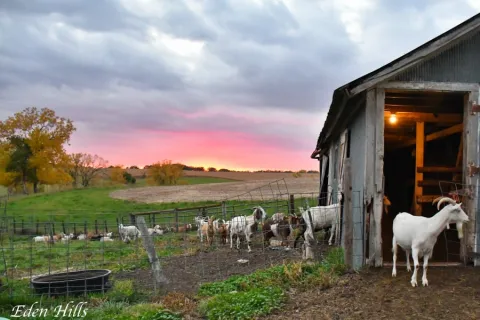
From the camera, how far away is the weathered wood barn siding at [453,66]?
8.88m

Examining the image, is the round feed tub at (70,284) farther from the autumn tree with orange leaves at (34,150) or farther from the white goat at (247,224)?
the autumn tree with orange leaves at (34,150)

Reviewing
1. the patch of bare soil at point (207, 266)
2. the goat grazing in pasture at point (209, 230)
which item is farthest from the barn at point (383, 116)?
the goat grazing in pasture at point (209, 230)

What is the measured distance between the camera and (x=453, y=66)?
29.3 ft

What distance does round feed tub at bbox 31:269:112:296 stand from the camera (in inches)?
344

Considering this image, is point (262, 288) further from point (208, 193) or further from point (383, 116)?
point (208, 193)

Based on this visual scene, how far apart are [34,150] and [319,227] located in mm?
49119

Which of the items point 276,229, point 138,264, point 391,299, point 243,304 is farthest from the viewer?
point 276,229

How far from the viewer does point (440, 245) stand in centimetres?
1207

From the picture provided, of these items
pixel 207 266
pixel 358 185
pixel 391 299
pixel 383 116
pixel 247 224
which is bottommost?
pixel 207 266

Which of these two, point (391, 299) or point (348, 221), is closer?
point (391, 299)

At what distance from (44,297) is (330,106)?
7.04m

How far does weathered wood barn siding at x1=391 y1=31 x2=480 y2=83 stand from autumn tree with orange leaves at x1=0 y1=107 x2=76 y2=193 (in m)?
52.0

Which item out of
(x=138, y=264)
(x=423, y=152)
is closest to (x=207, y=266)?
(x=138, y=264)

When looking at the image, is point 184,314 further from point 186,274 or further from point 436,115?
point 436,115
